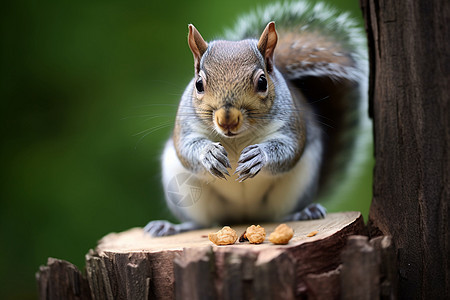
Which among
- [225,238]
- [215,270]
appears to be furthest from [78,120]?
[215,270]

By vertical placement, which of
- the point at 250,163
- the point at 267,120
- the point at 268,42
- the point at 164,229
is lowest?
the point at 164,229

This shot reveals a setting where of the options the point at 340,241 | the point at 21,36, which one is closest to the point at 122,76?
the point at 21,36

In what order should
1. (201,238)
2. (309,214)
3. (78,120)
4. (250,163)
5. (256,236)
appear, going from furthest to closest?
1. (78,120)
2. (309,214)
3. (201,238)
4. (250,163)
5. (256,236)

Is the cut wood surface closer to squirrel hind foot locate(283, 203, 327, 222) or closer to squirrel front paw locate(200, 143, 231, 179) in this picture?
squirrel hind foot locate(283, 203, 327, 222)

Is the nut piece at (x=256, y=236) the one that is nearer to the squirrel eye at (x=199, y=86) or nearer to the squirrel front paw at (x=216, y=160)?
the squirrel front paw at (x=216, y=160)

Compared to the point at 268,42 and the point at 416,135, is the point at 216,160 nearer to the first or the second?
the point at 268,42

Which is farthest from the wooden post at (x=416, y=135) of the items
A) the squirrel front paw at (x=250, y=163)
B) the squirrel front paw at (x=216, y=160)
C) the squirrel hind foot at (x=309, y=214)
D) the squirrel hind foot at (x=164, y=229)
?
the squirrel hind foot at (x=164, y=229)

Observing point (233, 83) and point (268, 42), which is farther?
point (268, 42)
